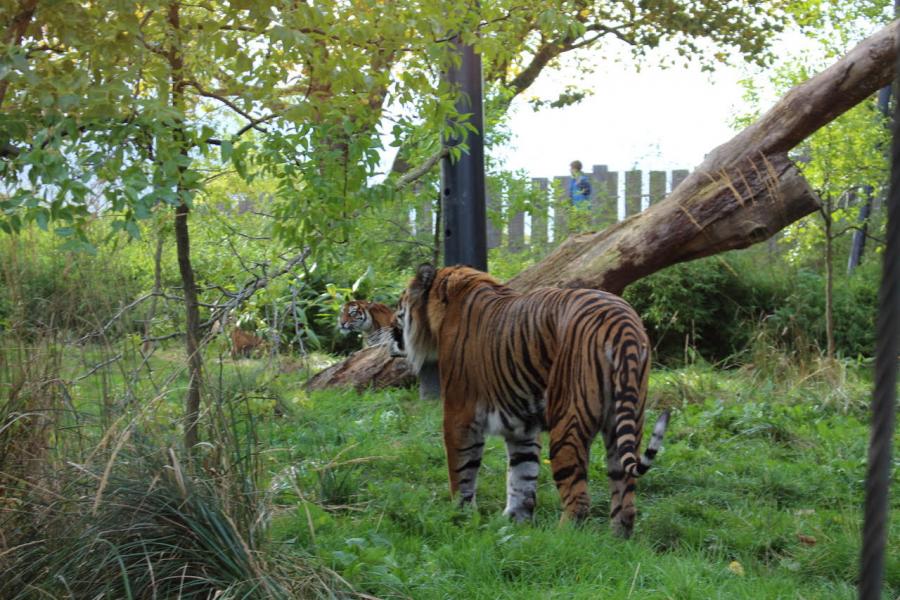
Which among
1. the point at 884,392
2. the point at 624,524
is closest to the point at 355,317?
the point at 624,524

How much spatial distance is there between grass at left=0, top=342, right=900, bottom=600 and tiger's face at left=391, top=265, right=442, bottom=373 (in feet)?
2.71

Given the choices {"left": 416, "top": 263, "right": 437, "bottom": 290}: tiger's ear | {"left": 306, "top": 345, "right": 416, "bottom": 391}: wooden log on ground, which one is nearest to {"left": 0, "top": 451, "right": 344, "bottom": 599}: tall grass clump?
{"left": 416, "top": 263, "right": 437, "bottom": 290}: tiger's ear

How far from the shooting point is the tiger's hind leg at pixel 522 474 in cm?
613

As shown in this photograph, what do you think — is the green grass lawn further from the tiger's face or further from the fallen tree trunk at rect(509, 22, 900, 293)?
the fallen tree trunk at rect(509, 22, 900, 293)

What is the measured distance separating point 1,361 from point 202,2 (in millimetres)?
2357

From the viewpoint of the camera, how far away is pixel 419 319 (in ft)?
23.2

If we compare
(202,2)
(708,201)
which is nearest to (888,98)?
(708,201)

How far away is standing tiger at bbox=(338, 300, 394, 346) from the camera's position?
10289mm

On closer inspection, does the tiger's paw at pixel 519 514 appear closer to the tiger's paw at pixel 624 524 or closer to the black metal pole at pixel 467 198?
the tiger's paw at pixel 624 524

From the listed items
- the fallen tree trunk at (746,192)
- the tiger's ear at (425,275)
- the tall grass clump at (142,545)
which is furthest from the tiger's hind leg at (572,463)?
the fallen tree trunk at (746,192)

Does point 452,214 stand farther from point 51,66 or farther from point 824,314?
point 824,314

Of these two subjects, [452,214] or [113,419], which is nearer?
[113,419]

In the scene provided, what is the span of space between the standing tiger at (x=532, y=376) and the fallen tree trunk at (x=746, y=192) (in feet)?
7.49

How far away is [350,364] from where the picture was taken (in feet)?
35.2
